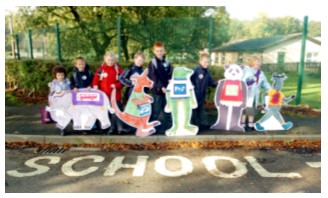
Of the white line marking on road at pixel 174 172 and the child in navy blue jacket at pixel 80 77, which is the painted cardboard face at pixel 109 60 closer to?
the child in navy blue jacket at pixel 80 77

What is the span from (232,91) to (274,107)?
983mm

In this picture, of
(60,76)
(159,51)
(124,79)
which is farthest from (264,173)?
(60,76)

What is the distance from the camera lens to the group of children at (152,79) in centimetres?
588

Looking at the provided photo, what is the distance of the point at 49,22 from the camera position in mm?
15586

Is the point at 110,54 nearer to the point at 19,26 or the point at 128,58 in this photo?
the point at 128,58

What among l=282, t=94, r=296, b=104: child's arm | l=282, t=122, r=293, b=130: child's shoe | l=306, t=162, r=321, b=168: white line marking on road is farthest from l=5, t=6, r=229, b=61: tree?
l=306, t=162, r=321, b=168: white line marking on road

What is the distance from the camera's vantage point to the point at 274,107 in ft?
20.8

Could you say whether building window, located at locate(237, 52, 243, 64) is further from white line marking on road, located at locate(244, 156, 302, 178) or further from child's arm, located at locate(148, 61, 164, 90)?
white line marking on road, located at locate(244, 156, 302, 178)

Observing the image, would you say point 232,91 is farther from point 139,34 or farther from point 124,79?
point 139,34

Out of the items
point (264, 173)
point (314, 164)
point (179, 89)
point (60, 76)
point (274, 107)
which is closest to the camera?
point (264, 173)

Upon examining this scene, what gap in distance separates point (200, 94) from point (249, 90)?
103 cm

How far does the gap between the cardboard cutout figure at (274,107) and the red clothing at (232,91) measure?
66cm

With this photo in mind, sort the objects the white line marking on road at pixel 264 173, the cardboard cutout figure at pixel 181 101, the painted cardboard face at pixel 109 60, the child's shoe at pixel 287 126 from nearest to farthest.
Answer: the white line marking on road at pixel 264 173, the painted cardboard face at pixel 109 60, the cardboard cutout figure at pixel 181 101, the child's shoe at pixel 287 126

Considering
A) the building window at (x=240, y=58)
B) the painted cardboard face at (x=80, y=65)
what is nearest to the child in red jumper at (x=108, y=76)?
the painted cardboard face at (x=80, y=65)
